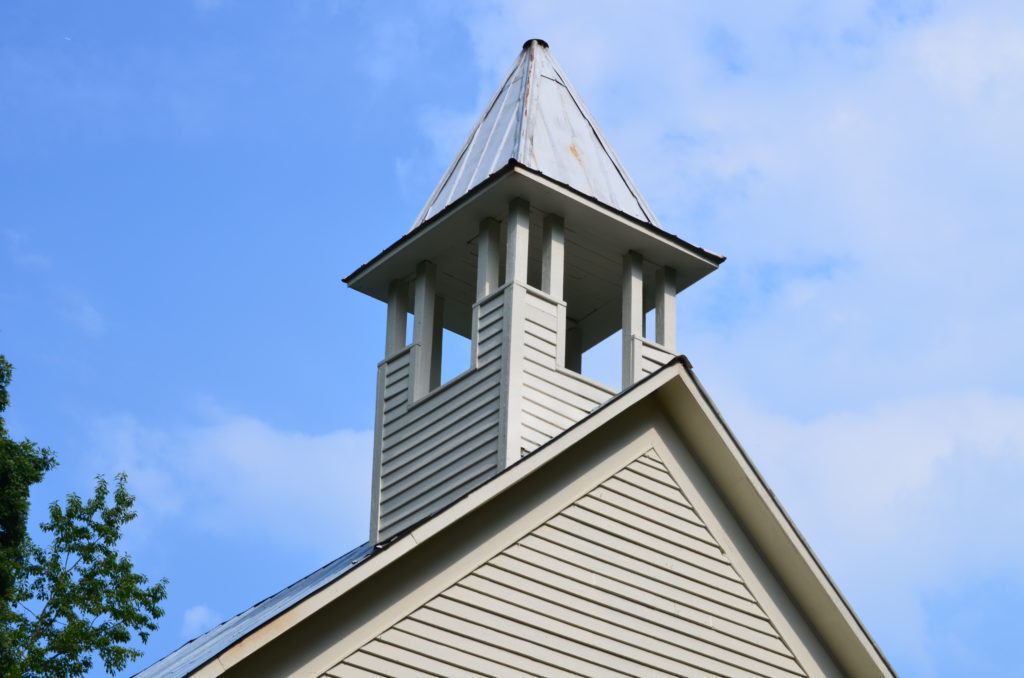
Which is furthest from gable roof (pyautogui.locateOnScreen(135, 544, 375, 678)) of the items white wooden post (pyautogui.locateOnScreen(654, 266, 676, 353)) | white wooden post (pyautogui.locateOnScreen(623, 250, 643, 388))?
white wooden post (pyautogui.locateOnScreen(654, 266, 676, 353))

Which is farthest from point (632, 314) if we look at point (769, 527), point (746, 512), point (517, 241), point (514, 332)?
point (769, 527)

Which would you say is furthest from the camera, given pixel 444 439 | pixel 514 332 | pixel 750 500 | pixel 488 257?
Answer: pixel 488 257

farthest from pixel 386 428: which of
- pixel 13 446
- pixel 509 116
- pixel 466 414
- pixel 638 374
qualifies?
pixel 13 446

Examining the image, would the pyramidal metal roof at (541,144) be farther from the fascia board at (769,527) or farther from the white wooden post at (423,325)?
the fascia board at (769,527)

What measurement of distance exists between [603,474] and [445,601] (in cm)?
219

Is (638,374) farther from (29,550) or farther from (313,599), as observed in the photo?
(29,550)

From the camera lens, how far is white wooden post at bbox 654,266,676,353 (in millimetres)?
18875

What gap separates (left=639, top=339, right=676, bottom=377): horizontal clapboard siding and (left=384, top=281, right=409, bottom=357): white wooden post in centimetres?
297

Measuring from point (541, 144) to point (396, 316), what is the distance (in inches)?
108

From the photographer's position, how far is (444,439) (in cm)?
1744

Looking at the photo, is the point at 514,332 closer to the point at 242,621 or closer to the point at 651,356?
the point at 651,356

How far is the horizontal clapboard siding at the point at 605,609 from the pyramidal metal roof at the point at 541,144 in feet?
16.7

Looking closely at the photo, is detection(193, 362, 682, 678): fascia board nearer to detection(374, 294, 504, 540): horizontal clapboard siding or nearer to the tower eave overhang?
detection(374, 294, 504, 540): horizontal clapboard siding

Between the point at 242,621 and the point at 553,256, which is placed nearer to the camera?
the point at 242,621
